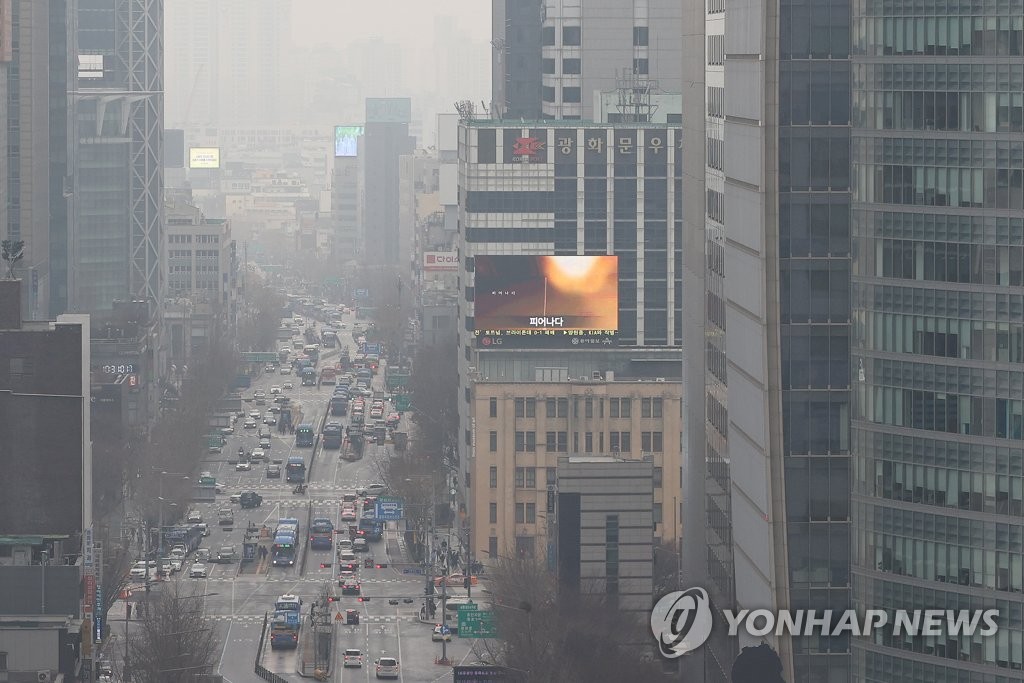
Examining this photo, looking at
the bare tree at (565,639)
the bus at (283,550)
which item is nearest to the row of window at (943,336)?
the bare tree at (565,639)

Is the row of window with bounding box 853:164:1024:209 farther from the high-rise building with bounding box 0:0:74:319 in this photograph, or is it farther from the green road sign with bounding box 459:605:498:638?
the high-rise building with bounding box 0:0:74:319

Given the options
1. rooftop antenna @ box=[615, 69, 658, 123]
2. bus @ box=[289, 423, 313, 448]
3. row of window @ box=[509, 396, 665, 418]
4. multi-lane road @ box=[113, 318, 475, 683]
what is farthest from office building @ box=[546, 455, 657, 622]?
bus @ box=[289, 423, 313, 448]

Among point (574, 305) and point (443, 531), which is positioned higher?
point (574, 305)

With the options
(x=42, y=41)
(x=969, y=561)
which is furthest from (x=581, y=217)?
(x=969, y=561)

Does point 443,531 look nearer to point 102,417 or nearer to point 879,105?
point 102,417

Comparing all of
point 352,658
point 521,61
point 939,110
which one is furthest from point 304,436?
point 939,110

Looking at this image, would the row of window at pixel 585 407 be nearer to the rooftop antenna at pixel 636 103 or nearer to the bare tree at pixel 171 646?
the rooftop antenna at pixel 636 103

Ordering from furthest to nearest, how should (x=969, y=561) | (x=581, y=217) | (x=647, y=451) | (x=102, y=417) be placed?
A: (x=102, y=417) < (x=581, y=217) < (x=647, y=451) < (x=969, y=561)
